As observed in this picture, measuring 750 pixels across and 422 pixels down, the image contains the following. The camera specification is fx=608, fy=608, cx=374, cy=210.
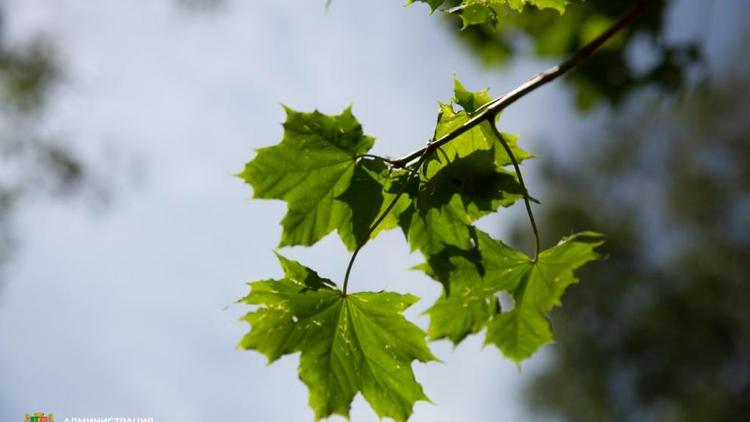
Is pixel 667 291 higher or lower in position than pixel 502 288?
higher

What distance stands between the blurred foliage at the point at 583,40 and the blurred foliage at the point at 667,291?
11032 millimetres

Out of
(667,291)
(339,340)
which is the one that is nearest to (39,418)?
(339,340)

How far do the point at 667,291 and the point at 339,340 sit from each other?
46.2 feet

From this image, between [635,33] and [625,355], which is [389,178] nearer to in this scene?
[635,33]

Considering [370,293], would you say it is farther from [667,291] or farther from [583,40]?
[667,291]

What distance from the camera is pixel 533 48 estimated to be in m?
3.19

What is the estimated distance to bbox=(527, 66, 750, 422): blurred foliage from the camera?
1341 cm

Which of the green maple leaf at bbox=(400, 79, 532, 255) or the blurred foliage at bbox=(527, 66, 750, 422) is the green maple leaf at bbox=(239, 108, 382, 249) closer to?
the green maple leaf at bbox=(400, 79, 532, 255)

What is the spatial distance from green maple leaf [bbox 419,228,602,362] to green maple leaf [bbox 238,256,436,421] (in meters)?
0.10

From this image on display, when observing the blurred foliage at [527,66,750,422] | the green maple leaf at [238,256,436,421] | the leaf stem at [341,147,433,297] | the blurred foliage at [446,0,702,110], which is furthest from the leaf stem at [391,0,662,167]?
the blurred foliage at [527,66,750,422]

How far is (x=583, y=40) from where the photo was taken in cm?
309

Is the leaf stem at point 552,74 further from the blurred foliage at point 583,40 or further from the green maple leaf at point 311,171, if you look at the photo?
the blurred foliage at point 583,40

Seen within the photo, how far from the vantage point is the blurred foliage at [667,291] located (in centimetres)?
1341

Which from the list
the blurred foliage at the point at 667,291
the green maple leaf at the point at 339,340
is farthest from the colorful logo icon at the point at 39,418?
the blurred foliage at the point at 667,291
